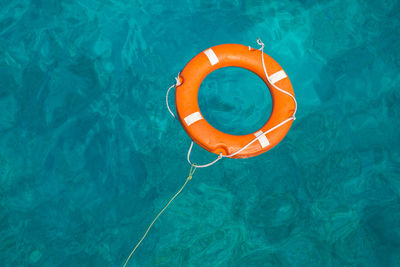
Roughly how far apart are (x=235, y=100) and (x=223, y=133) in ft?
1.52

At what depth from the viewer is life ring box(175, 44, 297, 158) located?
2512 mm

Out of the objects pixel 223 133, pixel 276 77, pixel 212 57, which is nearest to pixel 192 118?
pixel 223 133

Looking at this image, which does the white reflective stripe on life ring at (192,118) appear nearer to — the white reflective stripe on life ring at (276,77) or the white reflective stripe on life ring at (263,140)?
the white reflective stripe on life ring at (263,140)

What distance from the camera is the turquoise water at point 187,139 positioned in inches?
104

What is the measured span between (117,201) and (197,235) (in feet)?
2.26

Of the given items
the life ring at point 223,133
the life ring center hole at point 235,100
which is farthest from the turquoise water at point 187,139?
the life ring at point 223,133

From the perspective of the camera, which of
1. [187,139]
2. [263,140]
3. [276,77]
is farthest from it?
[187,139]

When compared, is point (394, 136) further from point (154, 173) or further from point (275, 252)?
point (154, 173)

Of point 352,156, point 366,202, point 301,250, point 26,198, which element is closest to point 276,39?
point 352,156

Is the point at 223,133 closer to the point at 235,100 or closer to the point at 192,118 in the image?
the point at 192,118

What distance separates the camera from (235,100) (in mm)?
2904

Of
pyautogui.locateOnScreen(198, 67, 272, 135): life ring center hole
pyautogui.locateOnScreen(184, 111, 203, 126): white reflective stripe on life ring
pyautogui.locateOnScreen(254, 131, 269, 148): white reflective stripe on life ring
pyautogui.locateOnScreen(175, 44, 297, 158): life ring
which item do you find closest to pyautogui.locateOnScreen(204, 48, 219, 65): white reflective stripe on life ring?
pyautogui.locateOnScreen(175, 44, 297, 158): life ring

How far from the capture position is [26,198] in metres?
2.70

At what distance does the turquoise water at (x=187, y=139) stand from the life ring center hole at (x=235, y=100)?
0.5 inches
